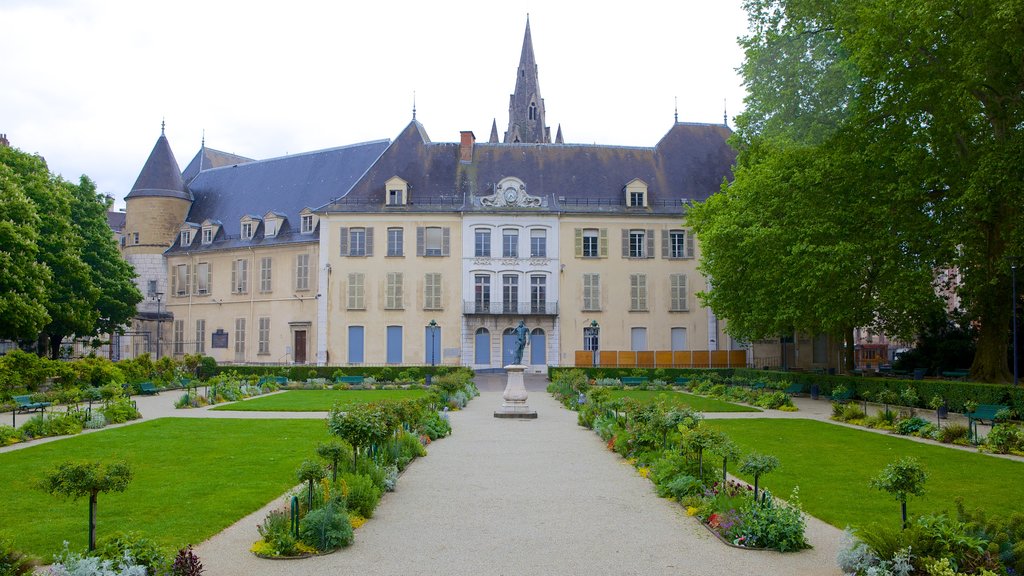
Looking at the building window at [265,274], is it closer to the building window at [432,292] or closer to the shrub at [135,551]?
the building window at [432,292]

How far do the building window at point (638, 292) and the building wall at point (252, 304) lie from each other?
1638 centimetres

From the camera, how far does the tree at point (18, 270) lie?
2559cm

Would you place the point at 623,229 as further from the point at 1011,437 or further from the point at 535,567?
the point at 535,567

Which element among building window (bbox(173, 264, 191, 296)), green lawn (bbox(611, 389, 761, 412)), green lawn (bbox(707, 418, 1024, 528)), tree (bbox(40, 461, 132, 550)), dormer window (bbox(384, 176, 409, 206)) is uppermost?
dormer window (bbox(384, 176, 409, 206))

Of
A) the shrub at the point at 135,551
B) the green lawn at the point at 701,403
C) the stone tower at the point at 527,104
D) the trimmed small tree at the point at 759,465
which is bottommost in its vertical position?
the green lawn at the point at 701,403

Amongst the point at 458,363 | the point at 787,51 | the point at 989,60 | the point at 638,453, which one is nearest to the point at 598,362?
the point at 458,363

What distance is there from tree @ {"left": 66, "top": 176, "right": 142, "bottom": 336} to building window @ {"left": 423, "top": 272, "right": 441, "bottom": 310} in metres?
13.3

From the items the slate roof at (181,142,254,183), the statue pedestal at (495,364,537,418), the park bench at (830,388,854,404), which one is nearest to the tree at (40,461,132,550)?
the statue pedestal at (495,364,537,418)

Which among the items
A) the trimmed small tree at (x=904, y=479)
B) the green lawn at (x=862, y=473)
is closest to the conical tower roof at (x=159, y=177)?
the green lawn at (x=862, y=473)

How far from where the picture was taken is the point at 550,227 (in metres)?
42.4

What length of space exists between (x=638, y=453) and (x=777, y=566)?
5.96 metres

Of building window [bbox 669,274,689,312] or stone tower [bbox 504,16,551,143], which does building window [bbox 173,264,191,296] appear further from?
stone tower [bbox 504,16,551,143]

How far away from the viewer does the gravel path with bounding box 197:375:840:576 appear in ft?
23.6

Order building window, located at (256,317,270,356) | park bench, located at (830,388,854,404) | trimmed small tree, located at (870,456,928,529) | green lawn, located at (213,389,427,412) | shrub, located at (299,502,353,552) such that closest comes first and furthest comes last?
trimmed small tree, located at (870,456,928,529), shrub, located at (299,502,353,552), green lawn, located at (213,389,427,412), park bench, located at (830,388,854,404), building window, located at (256,317,270,356)
